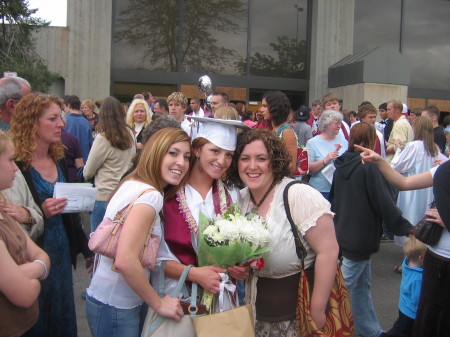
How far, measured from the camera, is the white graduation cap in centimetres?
263

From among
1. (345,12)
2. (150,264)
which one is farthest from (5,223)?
(345,12)

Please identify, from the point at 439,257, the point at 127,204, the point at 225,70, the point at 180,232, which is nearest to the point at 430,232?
the point at 439,257

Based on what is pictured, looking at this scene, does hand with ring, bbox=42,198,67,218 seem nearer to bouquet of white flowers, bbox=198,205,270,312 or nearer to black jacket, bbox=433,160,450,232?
bouquet of white flowers, bbox=198,205,270,312

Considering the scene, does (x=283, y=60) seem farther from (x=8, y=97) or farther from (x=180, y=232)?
(x=180, y=232)

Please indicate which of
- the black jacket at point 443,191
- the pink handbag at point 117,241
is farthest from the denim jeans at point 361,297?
the pink handbag at point 117,241

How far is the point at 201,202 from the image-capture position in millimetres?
2598

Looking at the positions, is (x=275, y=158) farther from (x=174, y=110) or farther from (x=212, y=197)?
(x=174, y=110)

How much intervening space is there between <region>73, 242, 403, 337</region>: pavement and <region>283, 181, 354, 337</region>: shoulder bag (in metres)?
2.42

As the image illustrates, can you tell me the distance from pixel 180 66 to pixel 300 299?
13826mm

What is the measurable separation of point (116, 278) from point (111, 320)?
0.24m

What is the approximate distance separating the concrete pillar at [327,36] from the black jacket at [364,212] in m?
12.3

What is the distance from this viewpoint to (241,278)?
2.41 m

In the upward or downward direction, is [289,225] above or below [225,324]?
above

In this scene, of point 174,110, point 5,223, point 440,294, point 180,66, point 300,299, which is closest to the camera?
point 5,223
